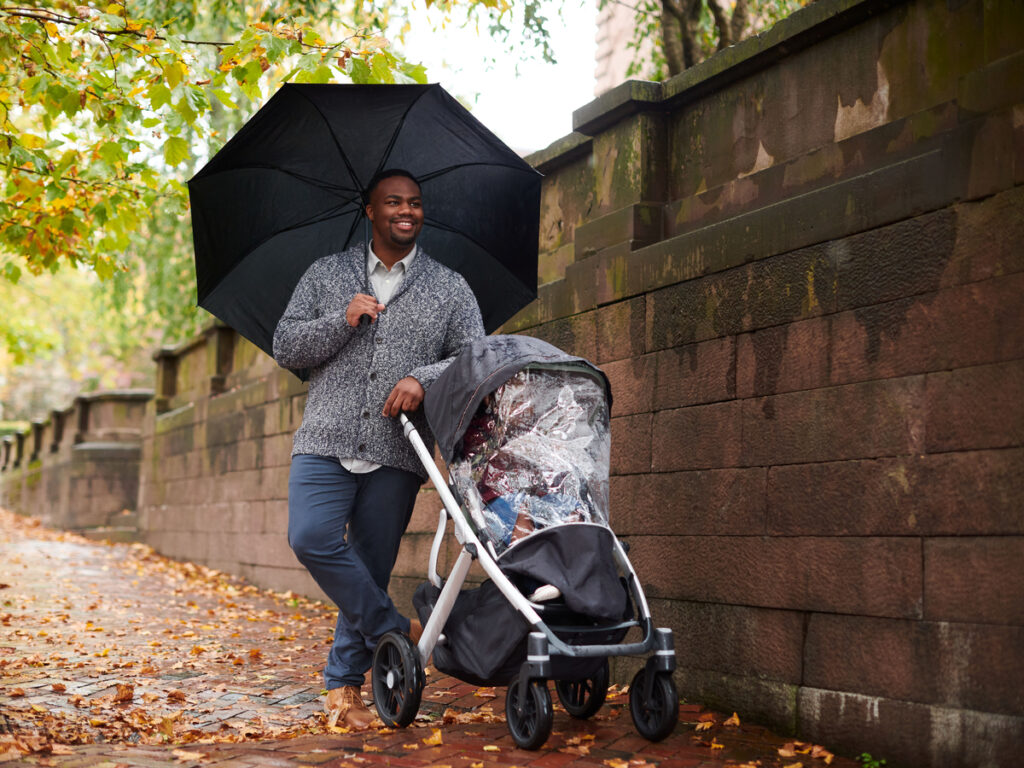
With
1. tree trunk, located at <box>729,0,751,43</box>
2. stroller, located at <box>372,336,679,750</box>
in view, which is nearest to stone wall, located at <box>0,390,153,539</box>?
tree trunk, located at <box>729,0,751,43</box>

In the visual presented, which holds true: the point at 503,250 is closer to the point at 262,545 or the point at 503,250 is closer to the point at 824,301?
the point at 824,301

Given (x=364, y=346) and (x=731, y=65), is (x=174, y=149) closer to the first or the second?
(x=364, y=346)

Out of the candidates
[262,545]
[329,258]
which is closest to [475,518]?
[329,258]

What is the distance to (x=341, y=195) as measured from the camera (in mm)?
5172

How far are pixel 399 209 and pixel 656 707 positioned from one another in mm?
2284

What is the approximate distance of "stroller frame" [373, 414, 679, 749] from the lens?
389cm

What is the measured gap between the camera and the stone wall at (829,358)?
3893 mm

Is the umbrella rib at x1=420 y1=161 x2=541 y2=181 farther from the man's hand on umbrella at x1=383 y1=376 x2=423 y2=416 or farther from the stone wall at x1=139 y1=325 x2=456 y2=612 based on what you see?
the stone wall at x1=139 y1=325 x2=456 y2=612

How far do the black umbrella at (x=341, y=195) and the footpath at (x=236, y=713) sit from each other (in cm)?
178

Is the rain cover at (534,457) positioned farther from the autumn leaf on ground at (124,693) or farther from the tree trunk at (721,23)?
the tree trunk at (721,23)

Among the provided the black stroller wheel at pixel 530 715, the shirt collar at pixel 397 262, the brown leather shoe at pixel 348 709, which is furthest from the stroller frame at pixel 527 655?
the shirt collar at pixel 397 262

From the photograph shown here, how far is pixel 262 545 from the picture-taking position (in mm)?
11383

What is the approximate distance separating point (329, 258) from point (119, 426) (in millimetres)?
17545

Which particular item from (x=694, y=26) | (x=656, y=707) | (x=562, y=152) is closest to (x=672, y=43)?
(x=694, y=26)
